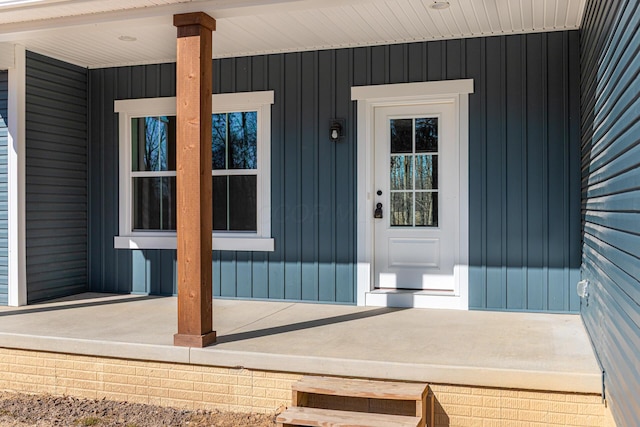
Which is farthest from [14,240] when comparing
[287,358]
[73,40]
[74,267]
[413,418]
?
[413,418]

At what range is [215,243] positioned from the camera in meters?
5.96

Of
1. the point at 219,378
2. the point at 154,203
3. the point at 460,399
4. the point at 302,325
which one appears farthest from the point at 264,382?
the point at 154,203

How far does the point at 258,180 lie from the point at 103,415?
8.71ft

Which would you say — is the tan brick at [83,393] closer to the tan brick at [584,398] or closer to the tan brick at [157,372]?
the tan brick at [157,372]

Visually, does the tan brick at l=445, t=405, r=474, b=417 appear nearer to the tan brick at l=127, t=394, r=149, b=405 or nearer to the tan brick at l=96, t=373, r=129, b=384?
the tan brick at l=127, t=394, r=149, b=405

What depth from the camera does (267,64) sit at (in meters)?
5.85

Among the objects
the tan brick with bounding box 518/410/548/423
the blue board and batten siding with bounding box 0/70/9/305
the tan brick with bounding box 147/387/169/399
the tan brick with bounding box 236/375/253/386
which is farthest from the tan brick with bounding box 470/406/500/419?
the blue board and batten siding with bounding box 0/70/9/305

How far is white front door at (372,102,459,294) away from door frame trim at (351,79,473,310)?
8cm

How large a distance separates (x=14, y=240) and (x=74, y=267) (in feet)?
2.71

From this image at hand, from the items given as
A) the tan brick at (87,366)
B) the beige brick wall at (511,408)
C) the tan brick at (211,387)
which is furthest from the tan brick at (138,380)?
the beige brick wall at (511,408)

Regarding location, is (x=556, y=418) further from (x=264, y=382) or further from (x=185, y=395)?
(x=185, y=395)

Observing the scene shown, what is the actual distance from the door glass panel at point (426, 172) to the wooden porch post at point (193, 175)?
2.15 m

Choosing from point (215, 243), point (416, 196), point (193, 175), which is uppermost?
point (193, 175)

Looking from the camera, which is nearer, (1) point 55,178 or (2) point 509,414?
(2) point 509,414
